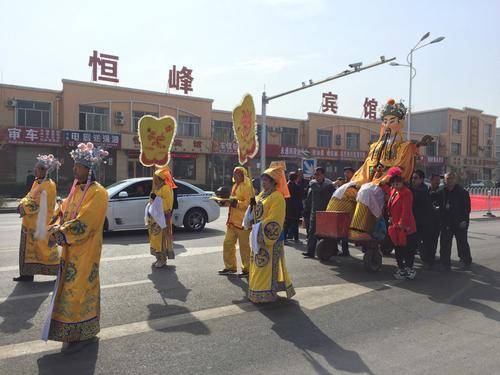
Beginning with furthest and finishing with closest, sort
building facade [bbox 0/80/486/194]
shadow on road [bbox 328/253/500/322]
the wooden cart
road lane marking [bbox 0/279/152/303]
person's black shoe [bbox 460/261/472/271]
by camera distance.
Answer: building facade [bbox 0/80/486/194], person's black shoe [bbox 460/261/472/271], the wooden cart, shadow on road [bbox 328/253/500/322], road lane marking [bbox 0/279/152/303]

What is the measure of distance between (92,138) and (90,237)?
28.4m

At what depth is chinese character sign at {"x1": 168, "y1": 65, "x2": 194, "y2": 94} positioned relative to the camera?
116 ft

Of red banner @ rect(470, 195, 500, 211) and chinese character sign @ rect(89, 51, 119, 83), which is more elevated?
chinese character sign @ rect(89, 51, 119, 83)

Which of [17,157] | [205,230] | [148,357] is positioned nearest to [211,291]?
[148,357]

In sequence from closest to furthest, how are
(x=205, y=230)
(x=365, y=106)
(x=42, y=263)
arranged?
(x=42, y=263), (x=205, y=230), (x=365, y=106)

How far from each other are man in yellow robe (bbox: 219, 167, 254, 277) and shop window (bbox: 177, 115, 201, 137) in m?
28.8

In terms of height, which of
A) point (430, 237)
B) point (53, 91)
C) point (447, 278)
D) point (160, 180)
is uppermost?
point (53, 91)

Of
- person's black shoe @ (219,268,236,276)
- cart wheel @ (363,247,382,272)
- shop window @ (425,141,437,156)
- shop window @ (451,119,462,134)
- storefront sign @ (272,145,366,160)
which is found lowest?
person's black shoe @ (219,268,236,276)

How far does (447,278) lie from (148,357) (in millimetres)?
5180

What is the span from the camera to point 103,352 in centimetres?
414

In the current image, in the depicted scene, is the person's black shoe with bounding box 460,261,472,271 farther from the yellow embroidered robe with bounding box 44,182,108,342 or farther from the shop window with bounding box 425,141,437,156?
the shop window with bounding box 425,141,437,156

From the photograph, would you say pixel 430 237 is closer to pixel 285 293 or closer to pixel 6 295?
pixel 285 293

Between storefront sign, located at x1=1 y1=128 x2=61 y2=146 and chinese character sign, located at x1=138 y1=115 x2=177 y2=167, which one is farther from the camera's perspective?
storefront sign, located at x1=1 y1=128 x2=61 y2=146

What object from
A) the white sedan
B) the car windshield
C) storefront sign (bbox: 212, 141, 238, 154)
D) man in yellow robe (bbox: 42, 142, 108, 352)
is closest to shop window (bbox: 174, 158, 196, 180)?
storefront sign (bbox: 212, 141, 238, 154)
